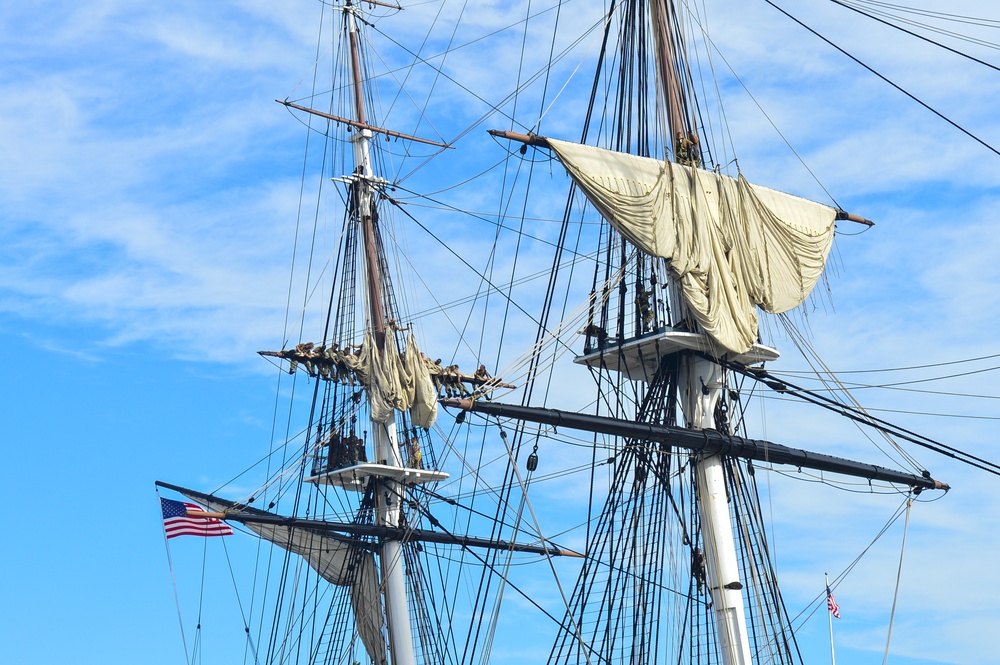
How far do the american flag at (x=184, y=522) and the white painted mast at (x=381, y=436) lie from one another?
4892 mm

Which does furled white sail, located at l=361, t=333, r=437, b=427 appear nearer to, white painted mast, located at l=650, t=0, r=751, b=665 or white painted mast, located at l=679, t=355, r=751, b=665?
white painted mast, located at l=650, t=0, r=751, b=665

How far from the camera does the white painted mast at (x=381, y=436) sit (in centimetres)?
5184

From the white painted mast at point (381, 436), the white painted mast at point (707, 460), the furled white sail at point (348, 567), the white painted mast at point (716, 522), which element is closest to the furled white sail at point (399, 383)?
the white painted mast at point (381, 436)

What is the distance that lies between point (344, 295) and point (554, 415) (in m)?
22.4

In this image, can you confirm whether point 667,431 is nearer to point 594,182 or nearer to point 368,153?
point 594,182

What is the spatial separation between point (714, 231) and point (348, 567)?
21.0m

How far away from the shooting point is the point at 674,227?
3803cm

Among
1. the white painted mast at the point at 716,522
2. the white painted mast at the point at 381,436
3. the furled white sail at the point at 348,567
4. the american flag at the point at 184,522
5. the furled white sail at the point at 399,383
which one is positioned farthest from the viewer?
the furled white sail at the point at 348,567

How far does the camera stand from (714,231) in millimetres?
38438

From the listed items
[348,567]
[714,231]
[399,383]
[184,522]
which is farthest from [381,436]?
[714,231]

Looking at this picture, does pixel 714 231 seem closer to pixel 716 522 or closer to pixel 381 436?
pixel 716 522

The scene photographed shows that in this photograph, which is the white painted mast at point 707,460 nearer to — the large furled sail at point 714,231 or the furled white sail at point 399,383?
the large furled sail at point 714,231

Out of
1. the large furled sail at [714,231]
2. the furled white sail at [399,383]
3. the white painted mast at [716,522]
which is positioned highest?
the furled white sail at [399,383]

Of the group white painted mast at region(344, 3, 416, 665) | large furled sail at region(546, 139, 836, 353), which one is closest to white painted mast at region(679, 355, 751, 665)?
large furled sail at region(546, 139, 836, 353)
